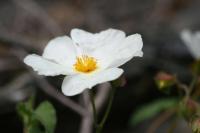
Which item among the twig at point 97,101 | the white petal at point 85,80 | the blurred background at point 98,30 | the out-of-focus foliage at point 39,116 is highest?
the white petal at point 85,80

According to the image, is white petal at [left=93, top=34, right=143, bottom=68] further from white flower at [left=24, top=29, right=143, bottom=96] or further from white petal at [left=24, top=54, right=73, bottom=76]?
white petal at [left=24, top=54, right=73, bottom=76]

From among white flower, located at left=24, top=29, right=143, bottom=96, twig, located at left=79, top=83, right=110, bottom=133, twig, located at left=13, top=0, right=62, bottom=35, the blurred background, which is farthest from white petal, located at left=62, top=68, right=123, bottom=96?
twig, located at left=13, top=0, right=62, bottom=35

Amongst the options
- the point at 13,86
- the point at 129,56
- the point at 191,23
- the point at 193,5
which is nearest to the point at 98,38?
the point at 129,56

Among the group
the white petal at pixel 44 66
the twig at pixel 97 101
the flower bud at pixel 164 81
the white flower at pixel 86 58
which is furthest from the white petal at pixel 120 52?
the twig at pixel 97 101

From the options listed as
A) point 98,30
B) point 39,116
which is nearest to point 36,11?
point 98,30

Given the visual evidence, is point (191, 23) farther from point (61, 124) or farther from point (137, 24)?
point (61, 124)

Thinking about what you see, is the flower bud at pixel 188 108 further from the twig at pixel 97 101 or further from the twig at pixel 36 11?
the twig at pixel 36 11
